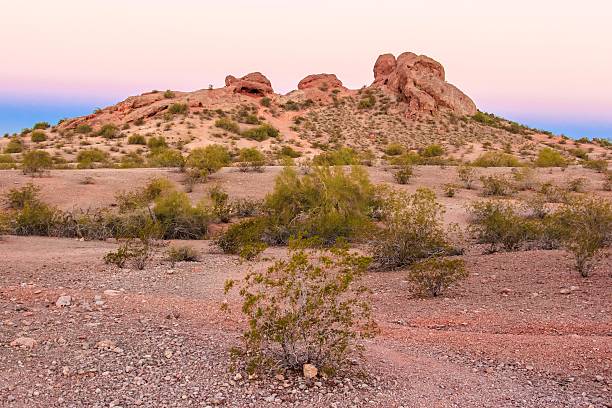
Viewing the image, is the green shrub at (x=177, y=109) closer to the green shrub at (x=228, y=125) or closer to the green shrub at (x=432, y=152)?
the green shrub at (x=228, y=125)

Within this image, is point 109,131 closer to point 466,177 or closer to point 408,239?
point 466,177

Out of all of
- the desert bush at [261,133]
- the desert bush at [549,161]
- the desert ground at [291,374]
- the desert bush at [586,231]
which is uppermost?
the desert bush at [261,133]

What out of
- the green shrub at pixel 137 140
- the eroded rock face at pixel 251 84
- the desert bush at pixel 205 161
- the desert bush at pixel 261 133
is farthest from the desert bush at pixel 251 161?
the eroded rock face at pixel 251 84

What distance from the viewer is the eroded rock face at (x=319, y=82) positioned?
66312mm

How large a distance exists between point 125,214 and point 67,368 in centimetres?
1189

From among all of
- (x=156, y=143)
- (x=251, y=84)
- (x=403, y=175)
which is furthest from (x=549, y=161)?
(x=251, y=84)

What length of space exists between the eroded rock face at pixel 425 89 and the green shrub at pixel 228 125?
1743 cm

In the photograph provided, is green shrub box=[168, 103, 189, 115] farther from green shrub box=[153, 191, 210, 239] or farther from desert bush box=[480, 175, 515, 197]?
green shrub box=[153, 191, 210, 239]

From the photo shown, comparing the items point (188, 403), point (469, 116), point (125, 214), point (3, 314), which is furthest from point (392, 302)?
point (469, 116)

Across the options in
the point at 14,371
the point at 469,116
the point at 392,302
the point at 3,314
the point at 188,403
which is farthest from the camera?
the point at 469,116

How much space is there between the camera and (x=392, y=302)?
374 inches

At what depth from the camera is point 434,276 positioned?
9.66m

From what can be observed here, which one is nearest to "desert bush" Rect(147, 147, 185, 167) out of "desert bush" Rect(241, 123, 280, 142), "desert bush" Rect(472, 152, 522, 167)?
"desert bush" Rect(472, 152, 522, 167)

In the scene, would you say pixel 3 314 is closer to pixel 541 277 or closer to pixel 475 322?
pixel 475 322
